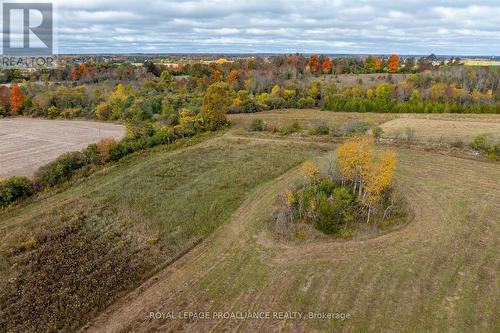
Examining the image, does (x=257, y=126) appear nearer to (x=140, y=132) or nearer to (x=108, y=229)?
(x=140, y=132)

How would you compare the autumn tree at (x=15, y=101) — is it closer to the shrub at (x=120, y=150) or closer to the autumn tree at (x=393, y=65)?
the shrub at (x=120, y=150)

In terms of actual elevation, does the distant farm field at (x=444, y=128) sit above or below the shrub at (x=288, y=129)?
above

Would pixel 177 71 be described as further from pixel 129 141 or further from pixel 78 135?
pixel 129 141

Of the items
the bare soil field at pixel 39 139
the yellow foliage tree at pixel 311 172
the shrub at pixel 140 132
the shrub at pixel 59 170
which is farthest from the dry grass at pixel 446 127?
the bare soil field at pixel 39 139

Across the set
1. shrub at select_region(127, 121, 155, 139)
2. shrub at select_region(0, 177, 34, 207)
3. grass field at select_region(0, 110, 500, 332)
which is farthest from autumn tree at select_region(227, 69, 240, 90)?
shrub at select_region(0, 177, 34, 207)

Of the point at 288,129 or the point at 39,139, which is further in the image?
the point at 288,129

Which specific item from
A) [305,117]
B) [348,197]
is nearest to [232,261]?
[348,197]

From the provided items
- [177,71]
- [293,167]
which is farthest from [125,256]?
[177,71]
